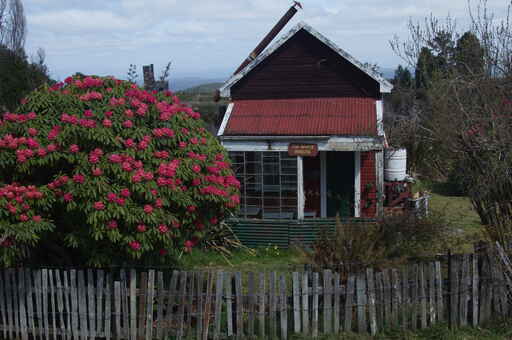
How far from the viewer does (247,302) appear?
23.8 ft

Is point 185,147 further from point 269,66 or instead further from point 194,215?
point 269,66

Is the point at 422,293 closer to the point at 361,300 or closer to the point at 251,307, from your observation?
the point at 361,300

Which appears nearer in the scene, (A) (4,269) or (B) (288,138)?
(A) (4,269)

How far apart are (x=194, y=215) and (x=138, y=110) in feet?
5.33

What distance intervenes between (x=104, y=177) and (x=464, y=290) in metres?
5.01

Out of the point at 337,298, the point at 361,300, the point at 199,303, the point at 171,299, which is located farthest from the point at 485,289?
the point at 171,299

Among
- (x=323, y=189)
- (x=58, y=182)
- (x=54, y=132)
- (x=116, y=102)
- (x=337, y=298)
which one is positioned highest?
(x=116, y=102)

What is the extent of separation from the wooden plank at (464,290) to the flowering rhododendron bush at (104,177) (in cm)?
330

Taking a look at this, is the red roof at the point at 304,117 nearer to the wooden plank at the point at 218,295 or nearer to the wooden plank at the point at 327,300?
the wooden plank at the point at 327,300

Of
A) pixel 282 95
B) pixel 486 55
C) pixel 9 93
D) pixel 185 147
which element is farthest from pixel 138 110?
pixel 9 93

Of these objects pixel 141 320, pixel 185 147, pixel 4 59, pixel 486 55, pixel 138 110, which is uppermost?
pixel 4 59

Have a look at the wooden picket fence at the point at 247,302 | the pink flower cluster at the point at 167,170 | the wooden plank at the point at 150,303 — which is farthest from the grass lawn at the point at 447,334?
the pink flower cluster at the point at 167,170

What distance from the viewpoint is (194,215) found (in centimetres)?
757

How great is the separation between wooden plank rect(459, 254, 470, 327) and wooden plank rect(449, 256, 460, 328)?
0.22ft
